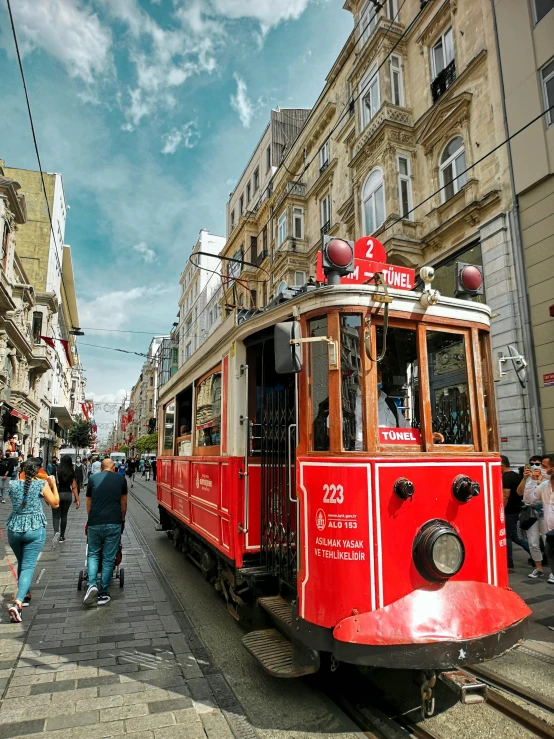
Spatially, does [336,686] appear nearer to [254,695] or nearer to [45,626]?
[254,695]

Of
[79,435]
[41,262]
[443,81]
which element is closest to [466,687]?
[443,81]

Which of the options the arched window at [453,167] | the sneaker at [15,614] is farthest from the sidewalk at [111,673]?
the arched window at [453,167]

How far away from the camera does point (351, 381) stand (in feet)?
11.9

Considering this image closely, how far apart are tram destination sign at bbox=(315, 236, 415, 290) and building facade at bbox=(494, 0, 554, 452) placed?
21.1 feet

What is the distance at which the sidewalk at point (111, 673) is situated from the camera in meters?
3.26

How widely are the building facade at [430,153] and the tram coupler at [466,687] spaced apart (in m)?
7.35

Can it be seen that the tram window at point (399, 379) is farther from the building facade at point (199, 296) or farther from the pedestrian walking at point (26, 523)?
the building facade at point (199, 296)

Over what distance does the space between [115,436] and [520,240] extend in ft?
583

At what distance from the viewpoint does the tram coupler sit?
2826 millimetres

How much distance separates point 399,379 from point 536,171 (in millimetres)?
9494

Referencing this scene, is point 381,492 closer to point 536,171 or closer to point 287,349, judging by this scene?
point 287,349

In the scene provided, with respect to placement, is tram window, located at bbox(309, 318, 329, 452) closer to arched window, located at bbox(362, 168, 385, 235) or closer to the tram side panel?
the tram side panel

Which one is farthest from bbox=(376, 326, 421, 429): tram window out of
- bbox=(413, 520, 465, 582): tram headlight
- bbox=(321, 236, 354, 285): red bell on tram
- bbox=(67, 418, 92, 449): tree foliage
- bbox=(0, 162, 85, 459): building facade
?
bbox=(67, 418, 92, 449): tree foliage

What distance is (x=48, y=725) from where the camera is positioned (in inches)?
128
